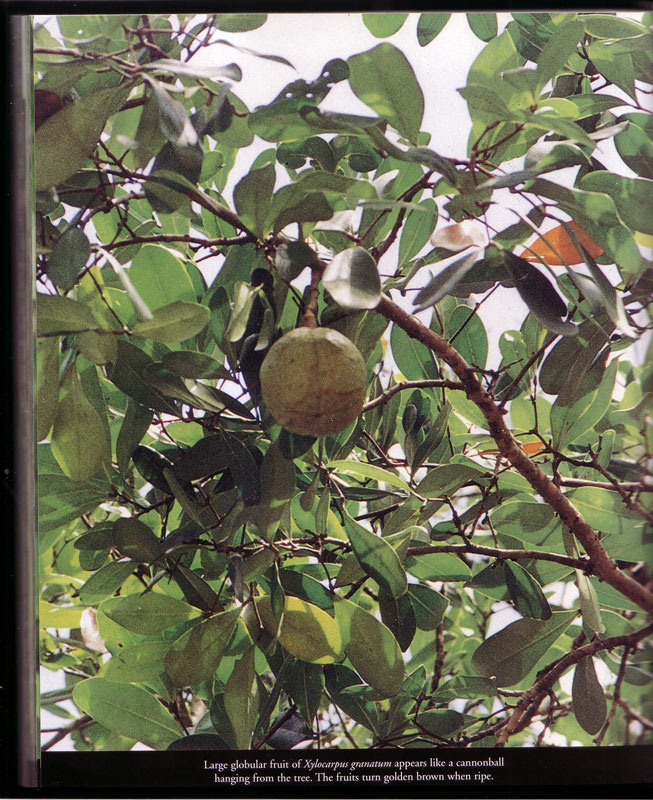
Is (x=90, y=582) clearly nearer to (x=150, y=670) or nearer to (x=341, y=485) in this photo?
(x=150, y=670)

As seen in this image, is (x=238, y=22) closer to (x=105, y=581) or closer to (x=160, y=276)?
(x=160, y=276)

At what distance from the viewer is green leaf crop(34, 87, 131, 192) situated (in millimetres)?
763

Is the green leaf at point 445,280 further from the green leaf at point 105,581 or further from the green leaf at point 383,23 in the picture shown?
the green leaf at point 105,581

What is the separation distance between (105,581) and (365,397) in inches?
14.6

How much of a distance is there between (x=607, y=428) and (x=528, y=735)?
0.37m

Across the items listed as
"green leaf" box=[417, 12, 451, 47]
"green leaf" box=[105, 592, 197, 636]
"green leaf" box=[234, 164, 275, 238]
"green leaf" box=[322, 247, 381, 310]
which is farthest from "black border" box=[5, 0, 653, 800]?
"green leaf" box=[322, 247, 381, 310]

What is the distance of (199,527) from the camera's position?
807 millimetres

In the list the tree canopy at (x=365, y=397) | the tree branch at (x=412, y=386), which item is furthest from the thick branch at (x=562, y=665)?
the tree branch at (x=412, y=386)

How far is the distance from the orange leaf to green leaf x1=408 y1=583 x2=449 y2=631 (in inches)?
15.3

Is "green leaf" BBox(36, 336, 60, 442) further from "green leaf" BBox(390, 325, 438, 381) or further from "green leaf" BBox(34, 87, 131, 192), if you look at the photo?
"green leaf" BBox(390, 325, 438, 381)

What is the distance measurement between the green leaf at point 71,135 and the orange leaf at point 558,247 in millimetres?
468

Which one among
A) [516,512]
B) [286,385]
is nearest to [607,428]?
[516,512]

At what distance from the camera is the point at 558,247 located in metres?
0.80

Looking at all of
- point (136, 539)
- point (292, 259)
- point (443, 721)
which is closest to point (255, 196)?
point (292, 259)
